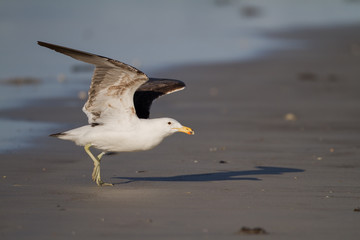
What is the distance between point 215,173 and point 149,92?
4.92ft

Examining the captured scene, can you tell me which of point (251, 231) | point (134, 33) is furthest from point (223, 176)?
point (134, 33)

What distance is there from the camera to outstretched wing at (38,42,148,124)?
28.9 ft

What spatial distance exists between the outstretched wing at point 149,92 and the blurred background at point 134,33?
2.24 meters

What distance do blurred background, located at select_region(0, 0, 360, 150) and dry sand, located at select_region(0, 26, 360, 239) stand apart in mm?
1973

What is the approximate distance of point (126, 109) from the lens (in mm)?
9336

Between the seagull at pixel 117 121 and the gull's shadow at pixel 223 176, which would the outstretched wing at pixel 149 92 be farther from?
the gull's shadow at pixel 223 176

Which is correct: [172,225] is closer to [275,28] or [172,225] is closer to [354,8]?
[275,28]

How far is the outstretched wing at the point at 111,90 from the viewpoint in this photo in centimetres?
881

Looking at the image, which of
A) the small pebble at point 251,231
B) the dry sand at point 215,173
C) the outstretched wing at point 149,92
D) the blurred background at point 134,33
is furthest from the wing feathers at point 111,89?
the small pebble at point 251,231

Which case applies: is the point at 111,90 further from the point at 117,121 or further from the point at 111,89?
the point at 117,121

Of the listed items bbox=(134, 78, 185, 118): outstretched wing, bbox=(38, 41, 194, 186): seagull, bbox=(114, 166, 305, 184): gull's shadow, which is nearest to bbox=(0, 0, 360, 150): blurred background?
bbox=(134, 78, 185, 118): outstretched wing

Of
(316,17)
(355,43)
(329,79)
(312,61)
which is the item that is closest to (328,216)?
(329,79)

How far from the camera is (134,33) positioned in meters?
27.9

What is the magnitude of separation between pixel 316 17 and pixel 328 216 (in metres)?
27.3
